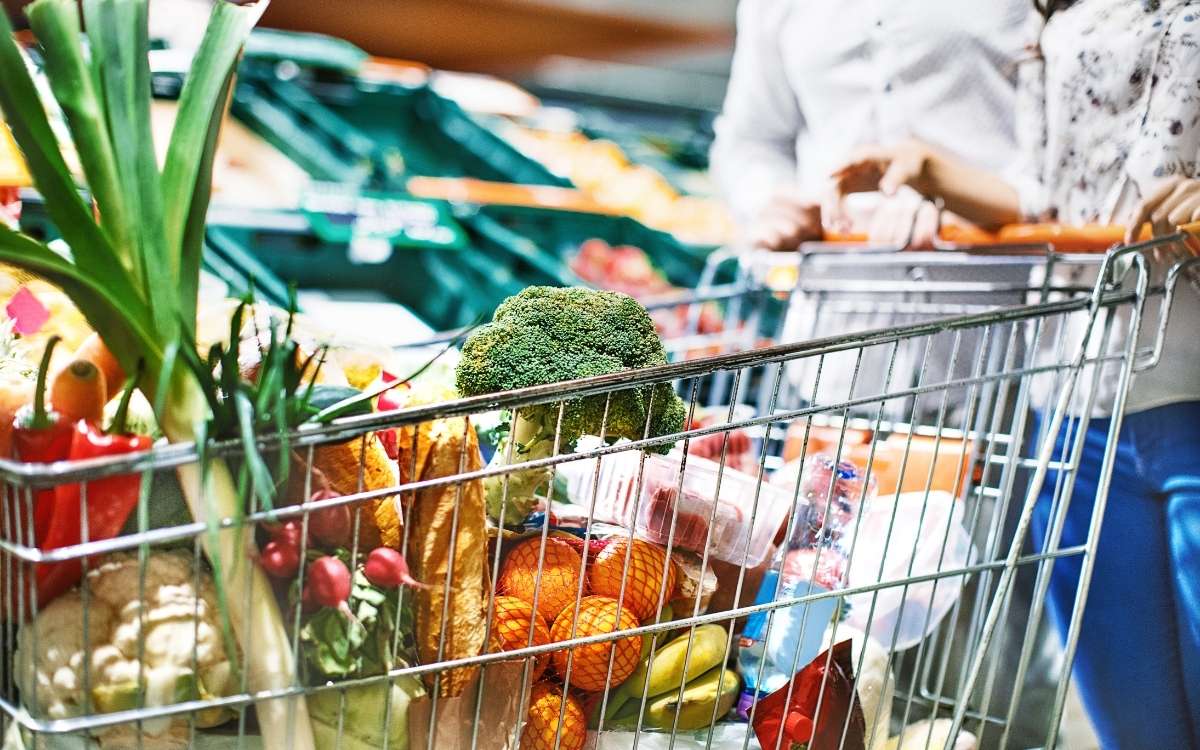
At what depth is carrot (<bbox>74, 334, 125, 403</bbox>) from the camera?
3.63ft

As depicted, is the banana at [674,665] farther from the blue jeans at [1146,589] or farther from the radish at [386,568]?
the blue jeans at [1146,589]

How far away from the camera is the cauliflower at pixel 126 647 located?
3.13ft

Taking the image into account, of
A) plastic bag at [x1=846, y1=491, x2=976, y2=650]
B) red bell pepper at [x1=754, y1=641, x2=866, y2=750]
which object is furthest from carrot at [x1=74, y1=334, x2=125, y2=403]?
plastic bag at [x1=846, y1=491, x2=976, y2=650]

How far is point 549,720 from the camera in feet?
3.88

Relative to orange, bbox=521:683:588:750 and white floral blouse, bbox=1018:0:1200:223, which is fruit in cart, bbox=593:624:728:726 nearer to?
orange, bbox=521:683:588:750

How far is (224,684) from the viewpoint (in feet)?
3.31

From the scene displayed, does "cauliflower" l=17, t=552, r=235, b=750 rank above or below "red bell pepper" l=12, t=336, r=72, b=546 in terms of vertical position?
below

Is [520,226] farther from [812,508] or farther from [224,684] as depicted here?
[224,684]

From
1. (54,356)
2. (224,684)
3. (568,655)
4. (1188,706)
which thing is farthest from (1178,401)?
(54,356)

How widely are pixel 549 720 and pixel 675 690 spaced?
16 centimetres

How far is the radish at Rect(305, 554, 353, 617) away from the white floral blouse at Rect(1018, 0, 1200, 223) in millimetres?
1409

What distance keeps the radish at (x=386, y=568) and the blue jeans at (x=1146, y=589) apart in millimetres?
1238

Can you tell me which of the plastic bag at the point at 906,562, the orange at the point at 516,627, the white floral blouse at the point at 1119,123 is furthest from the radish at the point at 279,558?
the white floral blouse at the point at 1119,123

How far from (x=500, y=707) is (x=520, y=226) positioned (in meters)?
1.84
